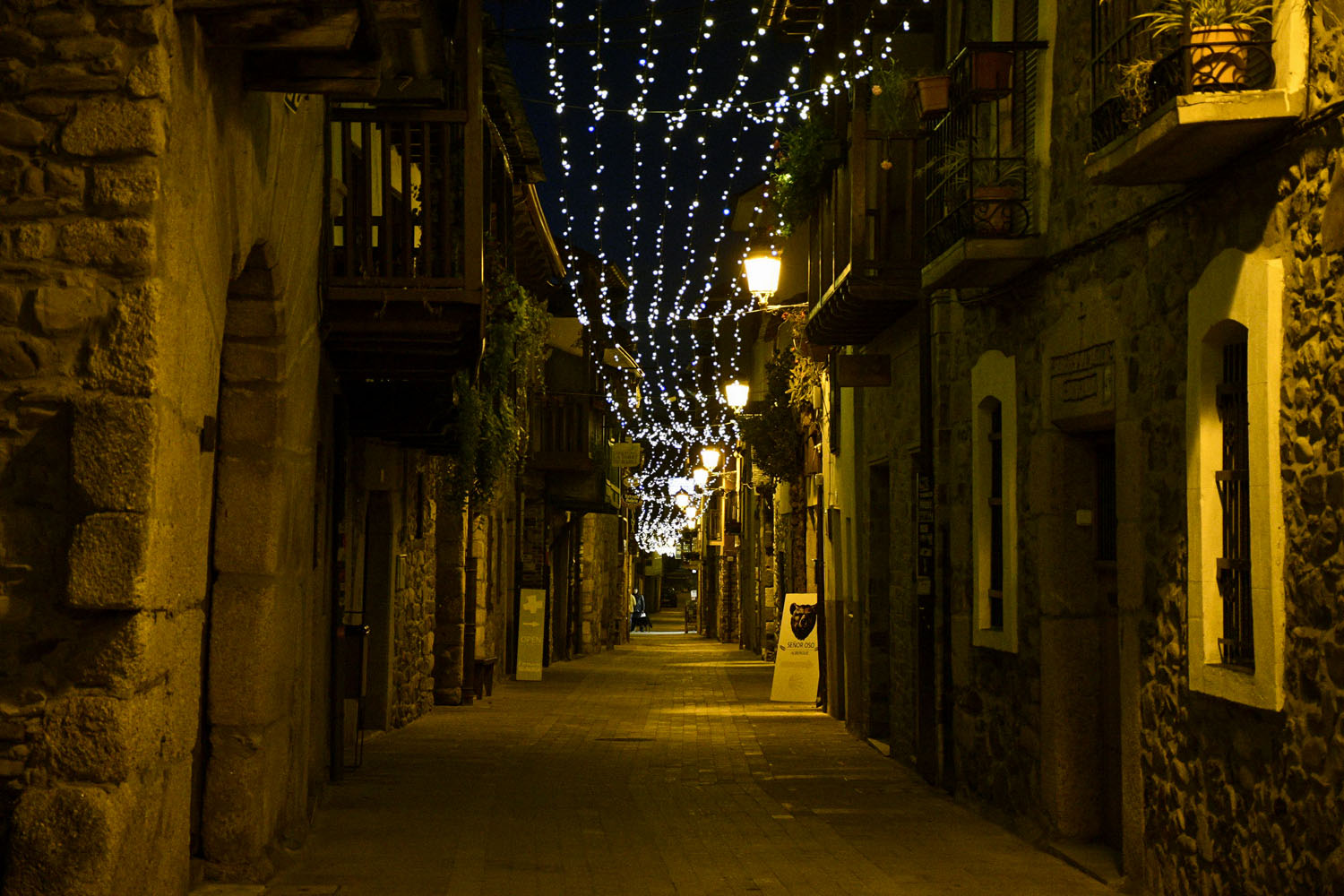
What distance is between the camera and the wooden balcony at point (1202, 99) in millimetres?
5707

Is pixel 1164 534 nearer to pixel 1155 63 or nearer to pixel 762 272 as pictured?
pixel 1155 63

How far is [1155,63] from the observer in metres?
6.39

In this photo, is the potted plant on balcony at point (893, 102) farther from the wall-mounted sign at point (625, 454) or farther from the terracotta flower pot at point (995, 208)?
the wall-mounted sign at point (625, 454)

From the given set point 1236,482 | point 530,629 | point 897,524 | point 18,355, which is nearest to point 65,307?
point 18,355

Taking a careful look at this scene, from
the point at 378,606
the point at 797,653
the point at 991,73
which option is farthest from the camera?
the point at 797,653

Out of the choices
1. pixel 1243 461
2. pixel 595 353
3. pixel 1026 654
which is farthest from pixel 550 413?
pixel 1243 461

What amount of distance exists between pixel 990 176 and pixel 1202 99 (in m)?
4.36

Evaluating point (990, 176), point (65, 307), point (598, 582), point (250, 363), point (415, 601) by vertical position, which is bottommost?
point (415, 601)

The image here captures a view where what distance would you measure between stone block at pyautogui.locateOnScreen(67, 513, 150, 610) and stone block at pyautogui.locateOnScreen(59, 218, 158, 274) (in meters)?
0.81

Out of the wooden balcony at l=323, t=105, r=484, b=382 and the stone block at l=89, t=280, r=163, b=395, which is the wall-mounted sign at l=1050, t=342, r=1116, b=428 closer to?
the wooden balcony at l=323, t=105, r=484, b=382

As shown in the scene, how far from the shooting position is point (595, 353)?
33375mm

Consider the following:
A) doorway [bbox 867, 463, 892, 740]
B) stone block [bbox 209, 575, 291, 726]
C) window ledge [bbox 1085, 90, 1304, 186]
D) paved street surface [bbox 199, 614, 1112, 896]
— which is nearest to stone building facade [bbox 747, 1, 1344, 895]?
window ledge [bbox 1085, 90, 1304, 186]

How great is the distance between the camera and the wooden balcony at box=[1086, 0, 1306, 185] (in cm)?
571

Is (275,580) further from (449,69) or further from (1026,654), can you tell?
(449,69)
